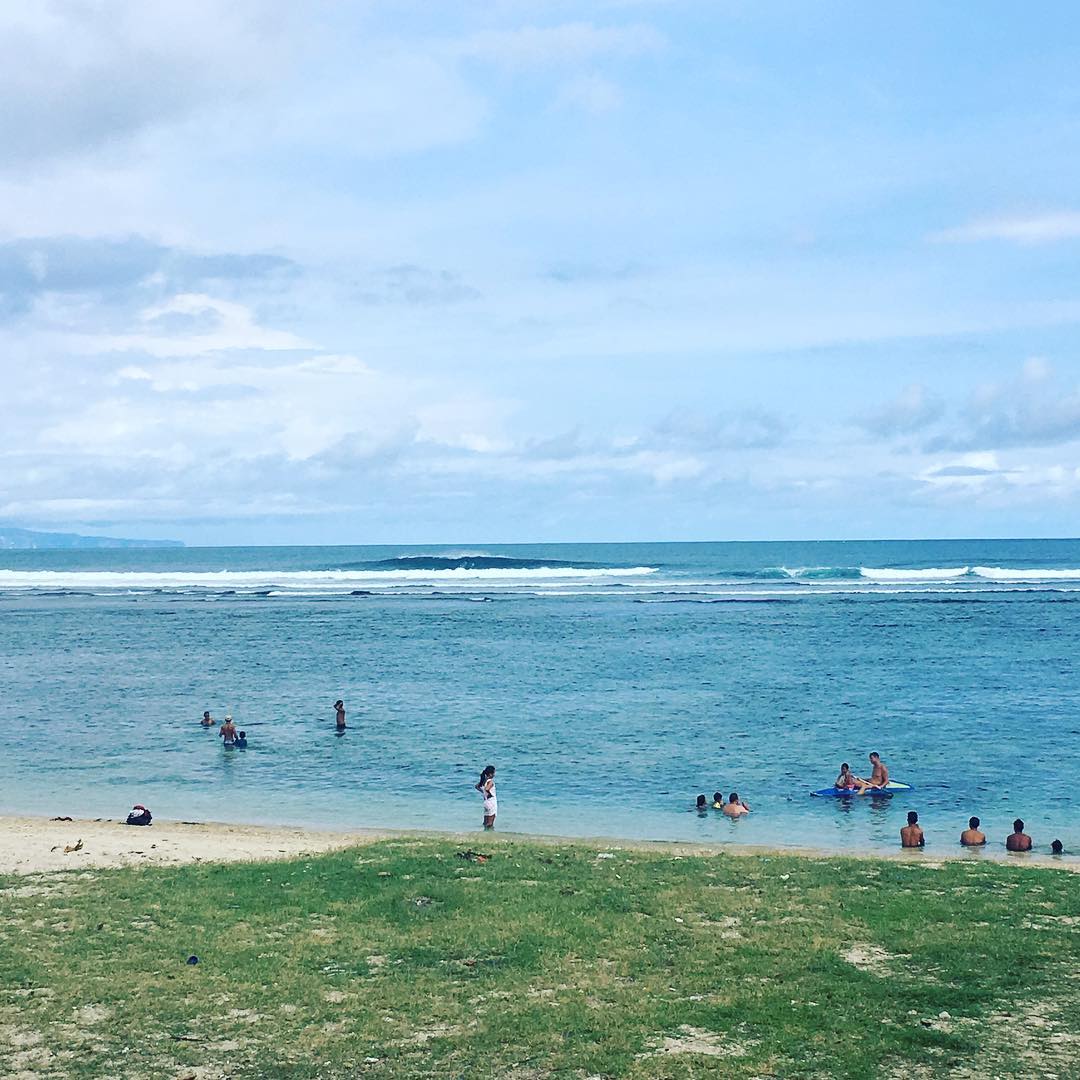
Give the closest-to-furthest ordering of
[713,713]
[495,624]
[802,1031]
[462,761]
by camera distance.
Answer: [802,1031] → [462,761] → [713,713] → [495,624]

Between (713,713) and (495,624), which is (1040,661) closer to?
(713,713)

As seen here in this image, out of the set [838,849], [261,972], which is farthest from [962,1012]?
[838,849]

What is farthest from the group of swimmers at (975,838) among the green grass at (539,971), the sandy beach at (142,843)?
the sandy beach at (142,843)

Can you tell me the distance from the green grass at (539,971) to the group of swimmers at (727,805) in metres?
6.10

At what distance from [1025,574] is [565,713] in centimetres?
9024

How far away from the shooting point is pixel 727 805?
2283 cm

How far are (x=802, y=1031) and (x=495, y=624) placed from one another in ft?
181

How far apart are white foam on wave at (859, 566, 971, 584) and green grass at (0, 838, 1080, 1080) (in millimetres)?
92421

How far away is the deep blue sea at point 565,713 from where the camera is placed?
23641 millimetres

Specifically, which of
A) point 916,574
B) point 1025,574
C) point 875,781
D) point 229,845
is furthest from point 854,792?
point 1025,574

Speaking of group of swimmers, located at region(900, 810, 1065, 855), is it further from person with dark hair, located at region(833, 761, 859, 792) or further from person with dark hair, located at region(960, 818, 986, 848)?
person with dark hair, located at region(833, 761, 859, 792)

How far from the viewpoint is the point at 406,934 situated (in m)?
13.1

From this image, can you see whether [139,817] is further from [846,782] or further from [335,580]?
[335,580]

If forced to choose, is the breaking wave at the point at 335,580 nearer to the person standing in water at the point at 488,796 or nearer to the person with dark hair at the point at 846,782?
the person with dark hair at the point at 846,782
